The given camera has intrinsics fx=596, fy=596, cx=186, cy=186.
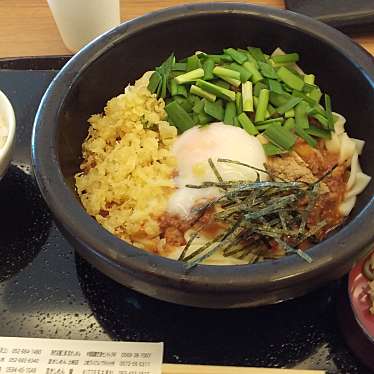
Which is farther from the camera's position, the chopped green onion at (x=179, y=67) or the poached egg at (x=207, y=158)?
the chopped green onion at (x=179, y=67)

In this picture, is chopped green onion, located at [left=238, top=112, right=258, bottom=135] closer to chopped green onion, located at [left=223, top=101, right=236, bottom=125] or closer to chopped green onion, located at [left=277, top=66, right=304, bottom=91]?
chopped green onion, located at [left=223, top=101, right=236, bottom=125]

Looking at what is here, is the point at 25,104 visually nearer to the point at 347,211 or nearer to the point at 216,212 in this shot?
the point at 216,212

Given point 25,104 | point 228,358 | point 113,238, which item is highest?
point 113,238

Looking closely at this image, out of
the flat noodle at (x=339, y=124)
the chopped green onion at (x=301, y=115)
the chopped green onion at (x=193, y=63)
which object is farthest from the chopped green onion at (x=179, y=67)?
the flat noodle at (x=339, y=124)

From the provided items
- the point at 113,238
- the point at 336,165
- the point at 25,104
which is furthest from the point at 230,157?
the point at 25,104

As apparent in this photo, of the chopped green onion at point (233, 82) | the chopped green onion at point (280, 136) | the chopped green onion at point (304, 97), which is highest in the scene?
the chopped green onion at point (233, 82)

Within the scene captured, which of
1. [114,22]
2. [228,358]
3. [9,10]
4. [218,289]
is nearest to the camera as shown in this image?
[218,289]

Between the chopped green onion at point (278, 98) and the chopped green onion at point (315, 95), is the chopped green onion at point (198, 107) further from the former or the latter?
the chopped green onion at point (315, 95)

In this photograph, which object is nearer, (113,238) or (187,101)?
(113,238)
